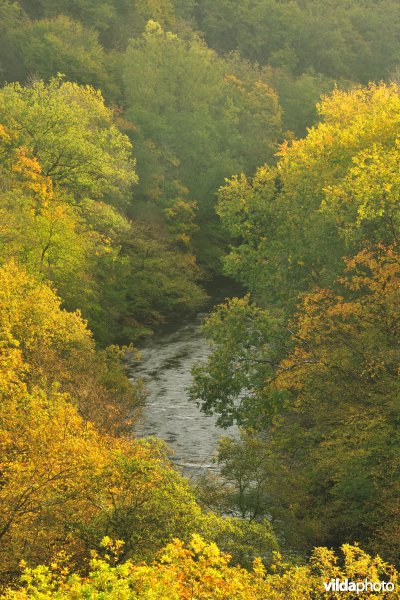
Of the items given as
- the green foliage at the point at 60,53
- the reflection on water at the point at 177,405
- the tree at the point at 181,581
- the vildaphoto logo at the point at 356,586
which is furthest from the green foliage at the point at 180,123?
the vildaphoto logo at the point at 356,586

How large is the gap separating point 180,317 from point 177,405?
58.9 ft

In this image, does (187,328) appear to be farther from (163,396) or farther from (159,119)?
(159,119)

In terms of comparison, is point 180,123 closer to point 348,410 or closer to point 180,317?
point 180,317

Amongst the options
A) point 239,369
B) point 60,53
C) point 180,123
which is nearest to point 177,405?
point 239,369

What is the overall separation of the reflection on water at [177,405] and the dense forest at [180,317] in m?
1.51

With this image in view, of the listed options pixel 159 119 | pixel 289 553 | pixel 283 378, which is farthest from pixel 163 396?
pixel 159 119

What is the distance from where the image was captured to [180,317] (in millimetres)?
59969

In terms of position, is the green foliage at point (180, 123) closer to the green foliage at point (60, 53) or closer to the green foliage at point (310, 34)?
the green foliage at point (60, 53)

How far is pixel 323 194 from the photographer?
40.2m

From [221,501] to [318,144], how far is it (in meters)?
23.5

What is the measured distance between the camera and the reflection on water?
122 feet

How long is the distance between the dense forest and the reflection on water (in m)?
1.51

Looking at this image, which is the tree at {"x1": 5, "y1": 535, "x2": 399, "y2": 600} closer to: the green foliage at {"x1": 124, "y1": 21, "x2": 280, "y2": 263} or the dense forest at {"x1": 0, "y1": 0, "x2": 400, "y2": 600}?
the dense forest at {"x1": 0, "y1": 0, "x2": 400, "y2": 600}

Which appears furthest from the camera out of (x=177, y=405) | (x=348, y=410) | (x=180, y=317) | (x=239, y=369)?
(x=180, y=317)
